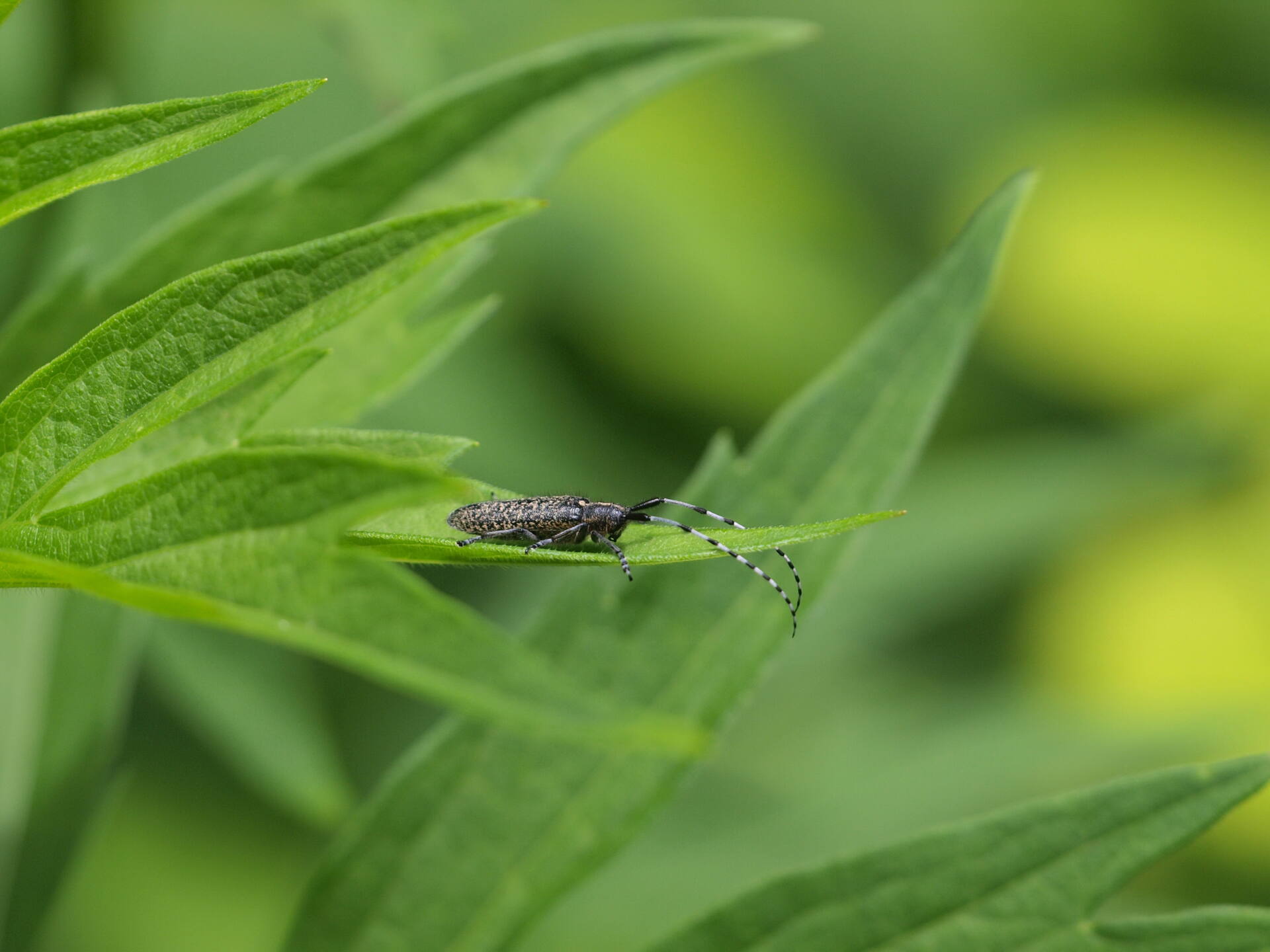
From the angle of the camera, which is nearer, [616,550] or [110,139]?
[110,139]

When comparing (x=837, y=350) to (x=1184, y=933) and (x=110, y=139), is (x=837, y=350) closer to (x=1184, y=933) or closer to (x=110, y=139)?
(x=1184, y=933)

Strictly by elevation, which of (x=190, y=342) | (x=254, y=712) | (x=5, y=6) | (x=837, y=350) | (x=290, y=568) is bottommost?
(x=290, y=568)

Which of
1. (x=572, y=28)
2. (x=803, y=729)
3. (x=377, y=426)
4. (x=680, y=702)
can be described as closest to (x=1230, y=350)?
(x=803, y=729)

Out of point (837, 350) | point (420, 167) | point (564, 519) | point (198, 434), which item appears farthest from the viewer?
point (837, 350)

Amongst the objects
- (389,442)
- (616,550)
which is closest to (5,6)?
(389,442)

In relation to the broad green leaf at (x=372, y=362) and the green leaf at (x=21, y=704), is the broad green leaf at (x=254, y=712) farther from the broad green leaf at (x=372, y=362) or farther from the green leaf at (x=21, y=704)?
the broad green leaf at (x=372, y=362)

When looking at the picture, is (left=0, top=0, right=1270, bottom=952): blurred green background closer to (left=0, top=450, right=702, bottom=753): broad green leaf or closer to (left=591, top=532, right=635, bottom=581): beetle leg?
(left=591, top=532, right=635, bottom=581): beetle leg

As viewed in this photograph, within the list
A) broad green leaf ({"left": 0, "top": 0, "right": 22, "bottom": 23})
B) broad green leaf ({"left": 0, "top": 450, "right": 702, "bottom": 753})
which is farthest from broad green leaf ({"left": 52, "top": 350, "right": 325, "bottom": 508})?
broad green leaf ({"left": 0, "top": 0, "right": 22, "bottom": 23})
